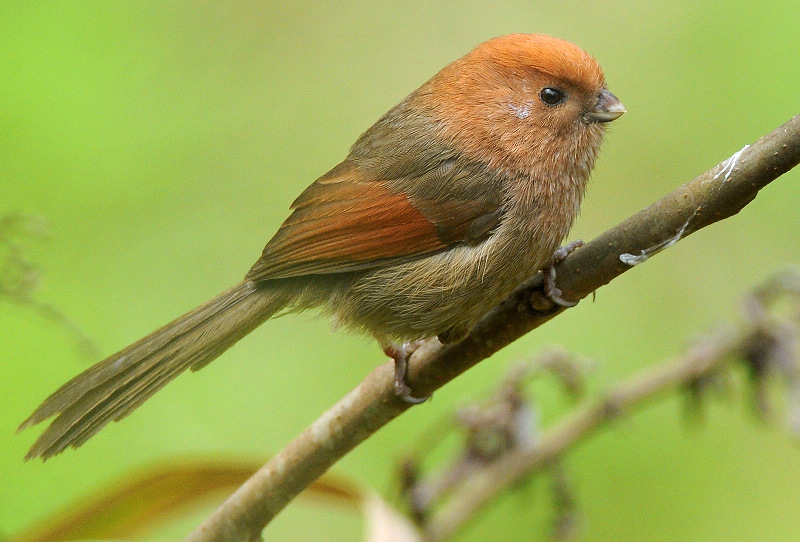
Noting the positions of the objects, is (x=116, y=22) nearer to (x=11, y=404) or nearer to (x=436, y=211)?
(x=11, y=404)

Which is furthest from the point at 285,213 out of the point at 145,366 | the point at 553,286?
the point at 553,286

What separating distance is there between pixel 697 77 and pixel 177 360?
11.7 ft

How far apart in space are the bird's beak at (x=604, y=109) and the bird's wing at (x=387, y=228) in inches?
20.1

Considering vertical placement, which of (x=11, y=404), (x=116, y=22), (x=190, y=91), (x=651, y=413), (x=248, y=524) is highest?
(x=116, y=22)

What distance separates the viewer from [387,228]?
10.8ft

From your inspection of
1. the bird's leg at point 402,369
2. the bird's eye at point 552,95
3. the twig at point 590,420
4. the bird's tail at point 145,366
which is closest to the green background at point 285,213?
the twig at point 590,420

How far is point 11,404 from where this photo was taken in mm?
3969

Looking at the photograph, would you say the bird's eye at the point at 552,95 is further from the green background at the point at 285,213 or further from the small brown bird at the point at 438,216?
the green background at the point at 285,213

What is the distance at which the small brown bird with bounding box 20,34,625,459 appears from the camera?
123 inches

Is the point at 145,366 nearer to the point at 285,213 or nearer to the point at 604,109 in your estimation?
the point at 604,109

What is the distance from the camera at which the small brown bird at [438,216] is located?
10.3 feet

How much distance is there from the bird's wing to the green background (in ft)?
2.62

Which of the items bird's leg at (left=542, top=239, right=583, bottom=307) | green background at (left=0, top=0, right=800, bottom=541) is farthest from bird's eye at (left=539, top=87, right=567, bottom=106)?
green background at (left=0, top=0, right=800, bottom=541)

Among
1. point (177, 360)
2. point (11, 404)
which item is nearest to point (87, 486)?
point (11, 404)
